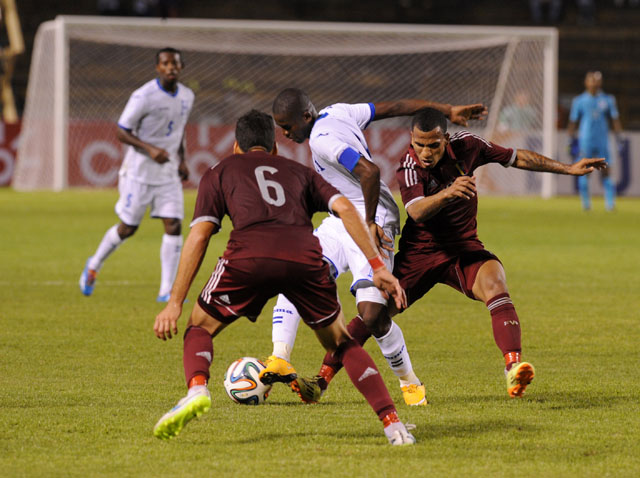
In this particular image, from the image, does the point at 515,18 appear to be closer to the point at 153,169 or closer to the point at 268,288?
the point at 153,169

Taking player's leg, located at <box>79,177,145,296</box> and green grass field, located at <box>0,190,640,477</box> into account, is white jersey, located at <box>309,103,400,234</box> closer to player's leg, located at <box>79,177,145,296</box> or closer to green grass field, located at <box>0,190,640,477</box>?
green grass field, located at <box>0,190,640,477</box>

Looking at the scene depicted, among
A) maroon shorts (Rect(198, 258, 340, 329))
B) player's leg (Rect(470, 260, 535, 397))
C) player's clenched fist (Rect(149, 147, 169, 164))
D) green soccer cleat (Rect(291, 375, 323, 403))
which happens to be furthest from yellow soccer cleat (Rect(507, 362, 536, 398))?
player's clenched fist (Rect(149, 147, 169, 164))

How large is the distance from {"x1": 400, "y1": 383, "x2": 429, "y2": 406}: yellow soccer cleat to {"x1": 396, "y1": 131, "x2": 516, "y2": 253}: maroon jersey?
86 cm

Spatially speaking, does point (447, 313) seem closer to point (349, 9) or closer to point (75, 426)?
point (75, 426)

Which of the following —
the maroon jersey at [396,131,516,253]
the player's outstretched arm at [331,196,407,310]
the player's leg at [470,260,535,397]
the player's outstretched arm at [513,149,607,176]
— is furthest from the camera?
the player's outstretched arm at [513,149,607,176]

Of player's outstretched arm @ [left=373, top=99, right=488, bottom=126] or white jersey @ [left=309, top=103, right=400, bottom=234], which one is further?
player's outstretched arm @ [left=373, top=99, right=488, bottom=126]

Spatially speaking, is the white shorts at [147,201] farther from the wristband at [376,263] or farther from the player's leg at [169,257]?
the wristband at [376,263]

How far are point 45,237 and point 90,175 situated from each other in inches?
370

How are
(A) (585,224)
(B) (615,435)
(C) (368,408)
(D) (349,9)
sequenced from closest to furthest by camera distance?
(B) (615,435)
(C) (368,408)
(A) (585,224)
(D) (349,9)

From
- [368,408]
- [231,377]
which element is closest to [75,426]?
[231,377]

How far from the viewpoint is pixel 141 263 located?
44.7 feet

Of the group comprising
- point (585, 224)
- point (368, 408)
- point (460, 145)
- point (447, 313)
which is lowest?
point (585, 224)

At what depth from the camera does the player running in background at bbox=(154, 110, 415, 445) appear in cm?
501

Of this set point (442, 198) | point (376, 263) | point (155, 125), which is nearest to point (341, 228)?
point (442, 198)
